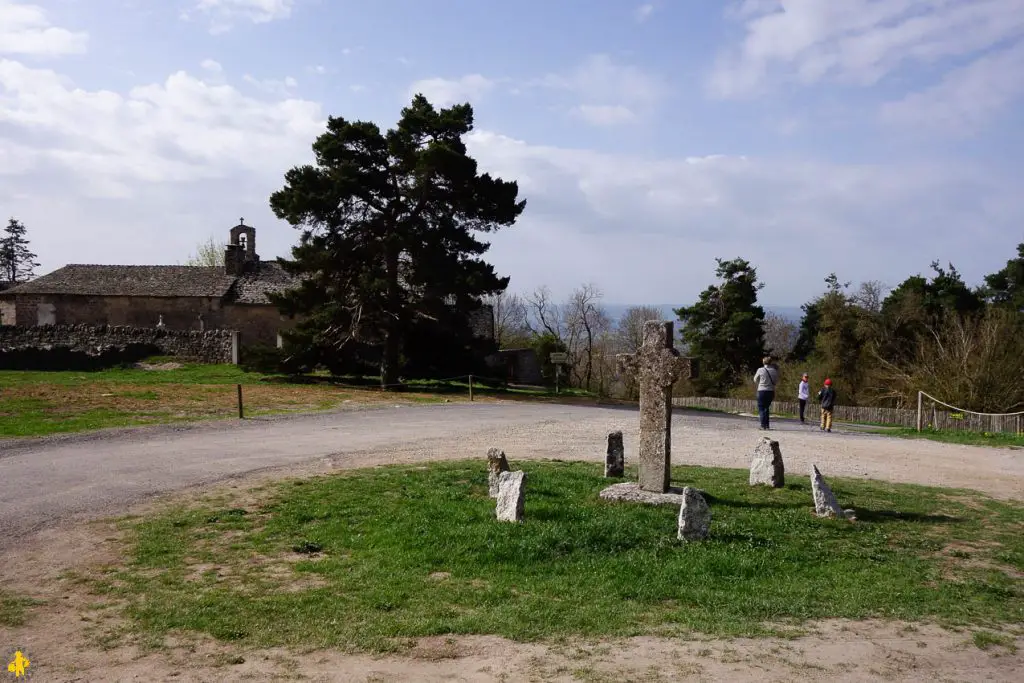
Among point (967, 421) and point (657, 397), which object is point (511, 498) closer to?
point (657, 397)

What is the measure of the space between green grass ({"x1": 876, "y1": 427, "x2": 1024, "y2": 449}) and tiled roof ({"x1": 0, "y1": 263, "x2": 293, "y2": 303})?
3263 centimetres

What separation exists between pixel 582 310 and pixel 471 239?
114 ft

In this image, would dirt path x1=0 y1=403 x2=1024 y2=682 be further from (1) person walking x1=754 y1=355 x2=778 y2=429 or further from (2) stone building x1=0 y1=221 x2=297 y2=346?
(2) stone building x1=0 y1=221 x2=297 y2=346

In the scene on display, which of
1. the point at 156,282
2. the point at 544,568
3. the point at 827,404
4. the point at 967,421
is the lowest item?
the point at 544,568

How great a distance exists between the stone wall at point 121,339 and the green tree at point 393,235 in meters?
7.81

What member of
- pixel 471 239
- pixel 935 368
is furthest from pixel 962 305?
pixel 471 239

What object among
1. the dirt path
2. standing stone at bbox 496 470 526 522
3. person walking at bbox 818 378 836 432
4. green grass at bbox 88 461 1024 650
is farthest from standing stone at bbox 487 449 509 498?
person walking at bbox 818 378 836 432

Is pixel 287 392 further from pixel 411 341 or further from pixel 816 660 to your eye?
pixel 816 660

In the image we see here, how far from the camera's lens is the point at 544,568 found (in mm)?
7664

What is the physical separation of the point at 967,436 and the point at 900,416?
21.5 ft

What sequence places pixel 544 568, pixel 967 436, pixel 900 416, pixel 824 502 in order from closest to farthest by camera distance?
pixel 544 568
pixel 824 502
pixel 967 436
pixel 900 416

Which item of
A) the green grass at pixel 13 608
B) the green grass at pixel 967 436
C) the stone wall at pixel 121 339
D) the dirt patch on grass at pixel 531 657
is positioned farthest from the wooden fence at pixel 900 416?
the green grass at pixel 13 608

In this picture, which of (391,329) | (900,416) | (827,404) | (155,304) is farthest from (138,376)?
(900,416)

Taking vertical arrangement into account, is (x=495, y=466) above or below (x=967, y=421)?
below
